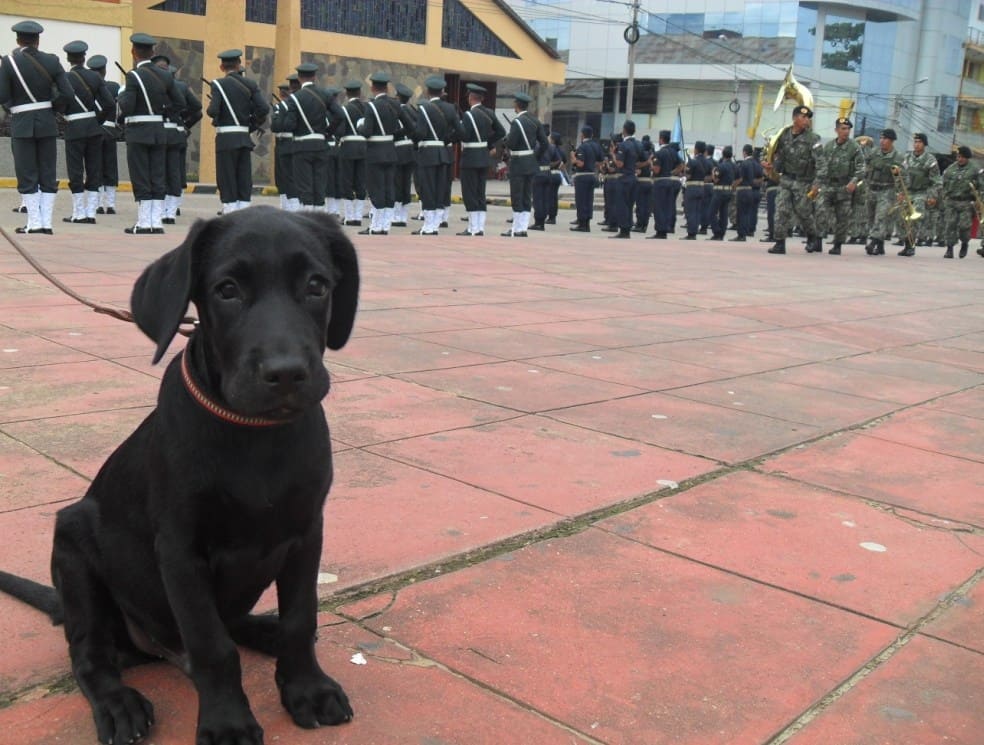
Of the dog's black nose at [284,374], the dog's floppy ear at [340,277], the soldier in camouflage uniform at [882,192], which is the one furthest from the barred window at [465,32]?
the dog's black nose at [284,374]

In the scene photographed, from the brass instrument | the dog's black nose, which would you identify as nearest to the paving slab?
the dog's black nose

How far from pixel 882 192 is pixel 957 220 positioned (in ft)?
5.70

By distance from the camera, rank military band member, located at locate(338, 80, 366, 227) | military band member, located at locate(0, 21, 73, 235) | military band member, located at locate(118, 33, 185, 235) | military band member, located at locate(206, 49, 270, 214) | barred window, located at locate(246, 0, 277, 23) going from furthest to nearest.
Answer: barred window, located at locate(246, 0, 277, 23) < military band member, located at locate(338, 80, 366, 227) < military band member, located at locate(206, 49, 270, 214) < military band member, located at locate(118, 33, 185, 235) < military band member, located at locate(0, 21, 73, 235)

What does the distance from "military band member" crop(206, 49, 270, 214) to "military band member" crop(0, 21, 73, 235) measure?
2.34 meters

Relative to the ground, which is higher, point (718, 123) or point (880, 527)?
point (718, 123)

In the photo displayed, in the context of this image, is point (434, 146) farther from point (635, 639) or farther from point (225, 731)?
point (225, 731)

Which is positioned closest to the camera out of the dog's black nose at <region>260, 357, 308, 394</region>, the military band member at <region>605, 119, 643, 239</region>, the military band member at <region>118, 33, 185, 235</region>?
the dog's black nose at <region>260, 357, 308, 394</region>

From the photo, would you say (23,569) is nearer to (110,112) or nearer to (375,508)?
(375,508)

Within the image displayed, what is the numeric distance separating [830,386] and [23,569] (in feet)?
15.4

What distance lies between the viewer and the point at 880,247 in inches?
763

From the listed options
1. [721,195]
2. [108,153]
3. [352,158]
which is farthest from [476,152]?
[721,195]

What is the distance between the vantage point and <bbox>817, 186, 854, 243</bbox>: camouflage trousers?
1731cm

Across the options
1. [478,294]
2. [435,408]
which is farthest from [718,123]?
[435,408]

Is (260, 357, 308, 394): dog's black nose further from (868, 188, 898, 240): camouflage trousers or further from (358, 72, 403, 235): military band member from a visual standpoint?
(868, 188, 898, 240): camouflage trousers
